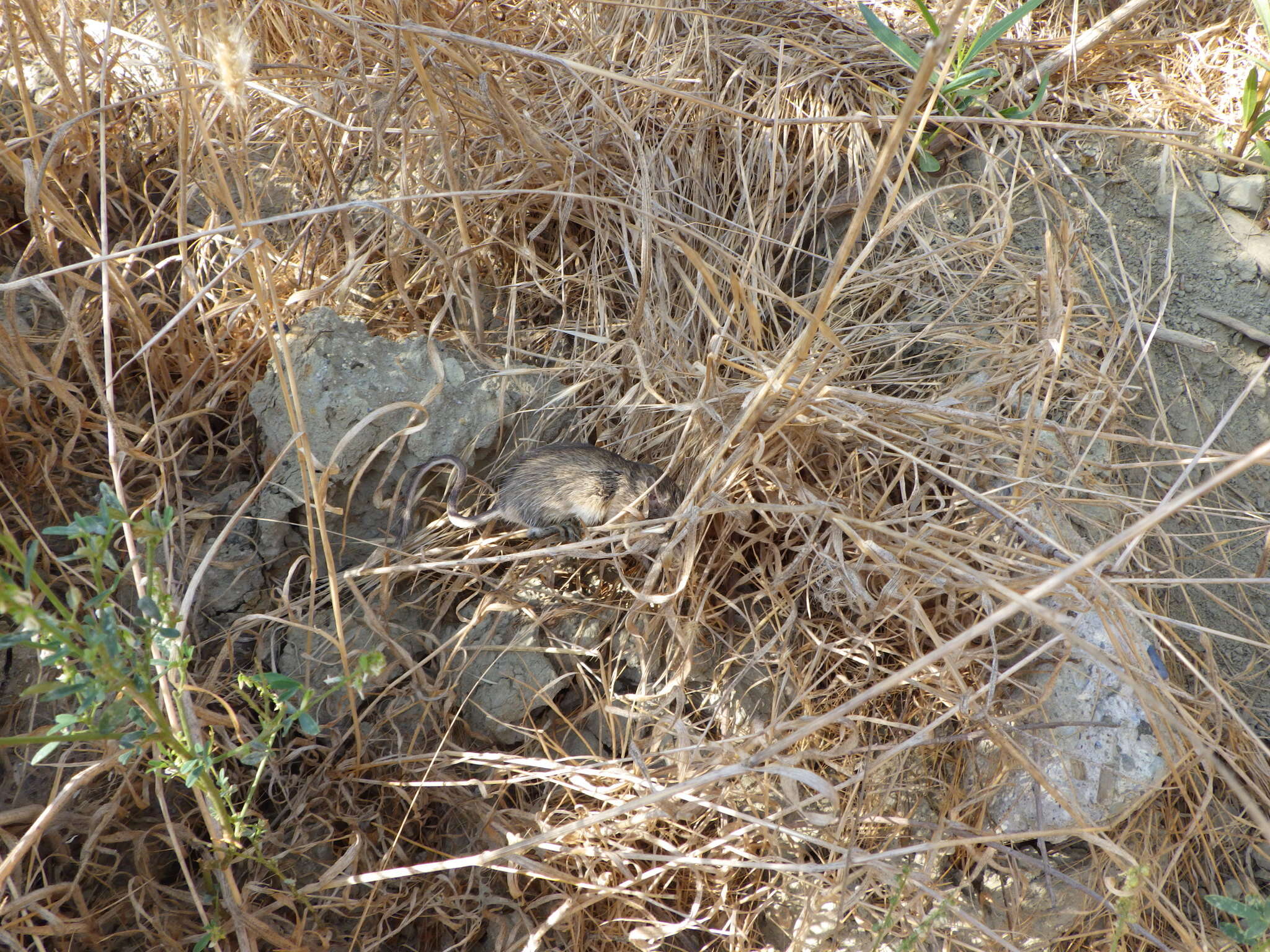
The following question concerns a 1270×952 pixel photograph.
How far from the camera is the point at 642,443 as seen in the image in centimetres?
280

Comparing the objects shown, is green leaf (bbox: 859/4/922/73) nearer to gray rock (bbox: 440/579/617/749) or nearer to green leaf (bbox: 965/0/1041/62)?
green leaf (bbox: 965/0/1041/62)

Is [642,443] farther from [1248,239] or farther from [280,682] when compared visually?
[1248,239]

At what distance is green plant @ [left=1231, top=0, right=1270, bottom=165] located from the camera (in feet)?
9.57

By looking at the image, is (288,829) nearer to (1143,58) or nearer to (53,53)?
(53,53)

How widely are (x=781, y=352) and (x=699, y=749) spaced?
121 centimetres

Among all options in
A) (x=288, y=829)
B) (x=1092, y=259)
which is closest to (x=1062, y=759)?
(x=1092, y=259)

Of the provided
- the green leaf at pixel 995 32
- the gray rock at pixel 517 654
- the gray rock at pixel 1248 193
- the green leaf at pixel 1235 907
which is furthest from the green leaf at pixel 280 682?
the gray rock at pixel 1248 193

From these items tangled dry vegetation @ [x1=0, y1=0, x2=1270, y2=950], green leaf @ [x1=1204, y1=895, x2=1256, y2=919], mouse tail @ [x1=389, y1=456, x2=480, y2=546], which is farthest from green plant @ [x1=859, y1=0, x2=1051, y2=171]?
green leaf @ [x1=1204, y1=895, x2=1256, y2=919]

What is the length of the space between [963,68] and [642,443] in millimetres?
1823

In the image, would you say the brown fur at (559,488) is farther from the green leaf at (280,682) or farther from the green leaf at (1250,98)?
the green leaf at (1250,98)

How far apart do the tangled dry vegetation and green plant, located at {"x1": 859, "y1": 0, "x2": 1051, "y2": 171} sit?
13cm

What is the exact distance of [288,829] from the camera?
216cm

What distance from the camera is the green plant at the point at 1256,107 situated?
2916 mm

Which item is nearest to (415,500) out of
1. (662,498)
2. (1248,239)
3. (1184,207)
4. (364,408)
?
(364,408)
